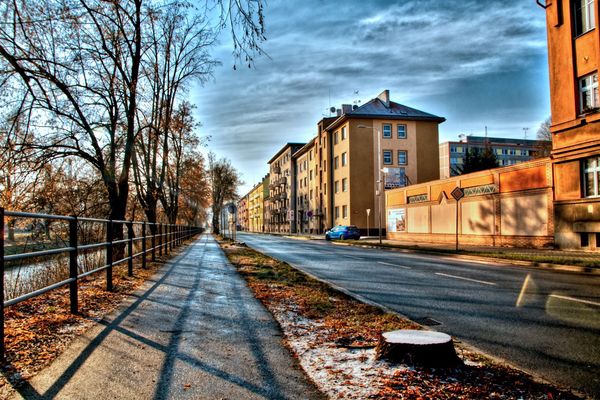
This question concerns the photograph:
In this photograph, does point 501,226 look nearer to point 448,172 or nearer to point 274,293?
point 274,293

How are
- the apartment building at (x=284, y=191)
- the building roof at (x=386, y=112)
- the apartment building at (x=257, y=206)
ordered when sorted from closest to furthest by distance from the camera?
the building roof at (x=386, y=112)
the apartment building at (x=284, y=191)
the apartment building at (x=257, y=206)

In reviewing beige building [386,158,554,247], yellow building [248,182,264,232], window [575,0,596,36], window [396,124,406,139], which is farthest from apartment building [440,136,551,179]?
window [575,0,596,36]

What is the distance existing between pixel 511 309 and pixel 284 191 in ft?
271

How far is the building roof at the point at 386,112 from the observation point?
170 feet

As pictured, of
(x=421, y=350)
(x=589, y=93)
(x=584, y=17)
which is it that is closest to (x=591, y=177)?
(x=589, y=93)

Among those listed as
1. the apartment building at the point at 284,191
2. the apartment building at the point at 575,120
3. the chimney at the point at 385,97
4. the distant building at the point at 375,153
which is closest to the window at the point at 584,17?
the apartment building at the point at 575,120

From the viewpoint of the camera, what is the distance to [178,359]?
4191 mm

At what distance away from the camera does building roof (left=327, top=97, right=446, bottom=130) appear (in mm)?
51875

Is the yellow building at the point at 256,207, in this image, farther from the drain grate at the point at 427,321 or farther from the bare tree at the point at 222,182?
the drain grate at the point at 427,321

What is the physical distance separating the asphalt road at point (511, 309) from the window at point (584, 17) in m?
12.6

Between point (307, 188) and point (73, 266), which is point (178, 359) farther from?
point (307, 188)

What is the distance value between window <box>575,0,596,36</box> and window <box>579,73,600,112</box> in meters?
2.09

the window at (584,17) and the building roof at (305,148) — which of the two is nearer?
the window at (584,17)

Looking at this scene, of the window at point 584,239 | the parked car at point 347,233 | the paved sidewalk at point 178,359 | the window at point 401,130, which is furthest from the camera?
the window at point 401,130
